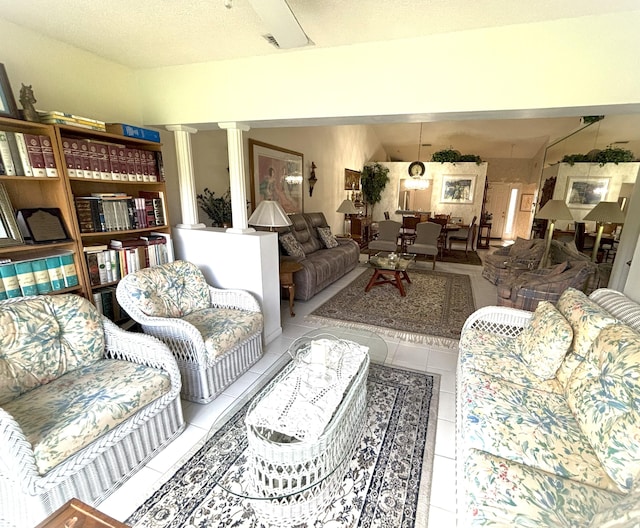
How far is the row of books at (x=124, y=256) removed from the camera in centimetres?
221

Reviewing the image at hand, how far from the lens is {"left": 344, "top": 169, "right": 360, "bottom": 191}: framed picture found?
25.4 feet

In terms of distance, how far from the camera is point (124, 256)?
2367 mm

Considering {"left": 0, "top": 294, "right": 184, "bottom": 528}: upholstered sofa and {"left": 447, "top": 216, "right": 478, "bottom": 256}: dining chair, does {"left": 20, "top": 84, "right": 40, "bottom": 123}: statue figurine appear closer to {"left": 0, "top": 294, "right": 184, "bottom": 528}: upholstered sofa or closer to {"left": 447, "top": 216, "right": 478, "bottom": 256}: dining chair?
{"left": 0, "top": 294, "right": 184, "bottom": 528}: upholstered sofa

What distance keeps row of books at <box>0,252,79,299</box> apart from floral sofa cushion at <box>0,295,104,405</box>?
206mm

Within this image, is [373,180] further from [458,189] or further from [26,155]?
[26,155]

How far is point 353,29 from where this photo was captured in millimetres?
1904

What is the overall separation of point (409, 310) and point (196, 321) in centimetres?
240

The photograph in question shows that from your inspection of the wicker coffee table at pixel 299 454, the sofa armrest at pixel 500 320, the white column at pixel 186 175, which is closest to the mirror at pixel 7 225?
the white column at pixel 186 175

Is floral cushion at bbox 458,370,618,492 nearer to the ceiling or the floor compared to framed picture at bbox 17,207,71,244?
nearer to the floor

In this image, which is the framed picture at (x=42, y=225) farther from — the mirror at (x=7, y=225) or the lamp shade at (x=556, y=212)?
the lamp shade at (x=556, y=212)

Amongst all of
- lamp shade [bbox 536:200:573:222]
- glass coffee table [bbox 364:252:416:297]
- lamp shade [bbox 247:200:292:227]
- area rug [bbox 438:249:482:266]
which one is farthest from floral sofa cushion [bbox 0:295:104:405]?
area rug [bbox 438:249:482:266]

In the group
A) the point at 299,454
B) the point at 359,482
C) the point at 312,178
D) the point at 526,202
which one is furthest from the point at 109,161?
the point at 526,202

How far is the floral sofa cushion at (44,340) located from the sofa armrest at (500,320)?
2.46m

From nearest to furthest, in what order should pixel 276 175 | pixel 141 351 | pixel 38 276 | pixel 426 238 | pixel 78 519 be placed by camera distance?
pixel 78 519 < pixel 141 351 < pixel 38 276 < pixel 276 175 < pixel 426 238
